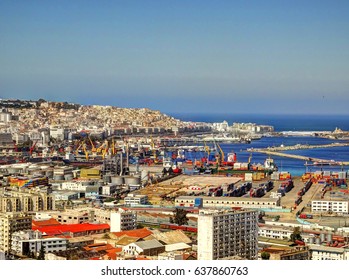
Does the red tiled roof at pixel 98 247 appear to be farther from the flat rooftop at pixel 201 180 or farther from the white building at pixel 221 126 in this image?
the white building at pixel 221 126

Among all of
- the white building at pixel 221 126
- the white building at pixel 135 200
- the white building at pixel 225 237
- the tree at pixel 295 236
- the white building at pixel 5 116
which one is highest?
the white building at pixel 5 116

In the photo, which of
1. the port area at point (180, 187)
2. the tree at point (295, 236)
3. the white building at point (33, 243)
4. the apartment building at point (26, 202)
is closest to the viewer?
the white building at point (33, 243)

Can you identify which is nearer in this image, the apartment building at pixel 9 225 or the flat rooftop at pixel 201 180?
the apartment building at pixel 9 225

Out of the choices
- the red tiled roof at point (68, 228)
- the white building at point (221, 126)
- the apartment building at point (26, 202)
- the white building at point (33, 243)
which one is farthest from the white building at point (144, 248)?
the white building at point (221, 126)

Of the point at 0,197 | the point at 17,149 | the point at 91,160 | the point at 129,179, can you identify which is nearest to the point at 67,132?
the point at 91,160

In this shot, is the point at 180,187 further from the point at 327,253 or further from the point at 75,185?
the point at 327,253

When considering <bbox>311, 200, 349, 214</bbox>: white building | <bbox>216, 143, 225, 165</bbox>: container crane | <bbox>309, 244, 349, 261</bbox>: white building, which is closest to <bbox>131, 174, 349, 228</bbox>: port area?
<bbox>311, 200, 349, 214</bbox>: white building
